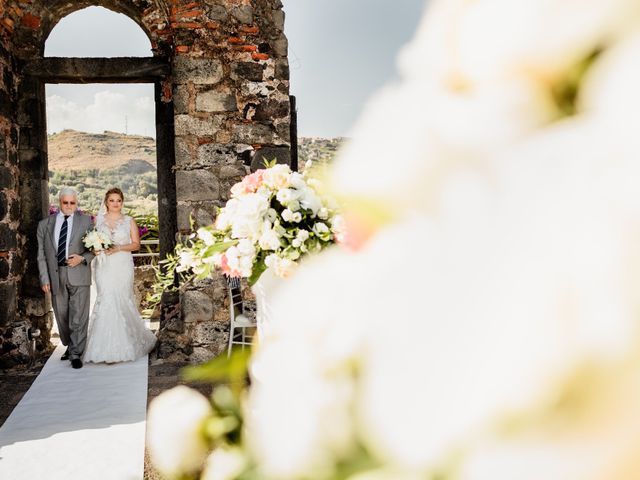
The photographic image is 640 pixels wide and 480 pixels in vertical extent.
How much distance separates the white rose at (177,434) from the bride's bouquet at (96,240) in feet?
18.8

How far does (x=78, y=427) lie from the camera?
4078mm

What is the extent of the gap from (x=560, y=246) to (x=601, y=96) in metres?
0.07

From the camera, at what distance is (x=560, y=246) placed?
0.76ft

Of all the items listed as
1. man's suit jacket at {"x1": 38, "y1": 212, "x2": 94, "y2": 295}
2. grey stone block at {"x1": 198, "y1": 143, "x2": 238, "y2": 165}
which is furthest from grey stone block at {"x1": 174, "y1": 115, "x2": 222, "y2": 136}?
man's suit jacket at {"x1": 38, "y1": 212, "x2": 94, "y2": 295}

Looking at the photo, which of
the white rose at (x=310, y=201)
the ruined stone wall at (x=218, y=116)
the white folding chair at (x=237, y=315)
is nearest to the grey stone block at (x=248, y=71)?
the ruined stone wall at (x=218, y=116)

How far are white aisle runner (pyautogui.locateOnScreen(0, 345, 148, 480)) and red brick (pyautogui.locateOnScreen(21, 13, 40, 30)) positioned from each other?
3.32 metres

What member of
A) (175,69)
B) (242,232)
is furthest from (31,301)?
(242,232)

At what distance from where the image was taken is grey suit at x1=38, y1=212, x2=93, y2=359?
575cm

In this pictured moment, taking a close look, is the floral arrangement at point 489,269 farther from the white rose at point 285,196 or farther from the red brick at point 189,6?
the red brick at point 189,6

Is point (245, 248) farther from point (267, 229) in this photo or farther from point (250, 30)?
point (250, 30)

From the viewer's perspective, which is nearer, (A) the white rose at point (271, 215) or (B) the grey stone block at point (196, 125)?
(A) the white rose at point (271, 215)

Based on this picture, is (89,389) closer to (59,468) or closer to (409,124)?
(59,468)

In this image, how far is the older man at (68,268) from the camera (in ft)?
18.9

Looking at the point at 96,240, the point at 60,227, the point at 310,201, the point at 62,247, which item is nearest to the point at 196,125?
the point at 96,240
